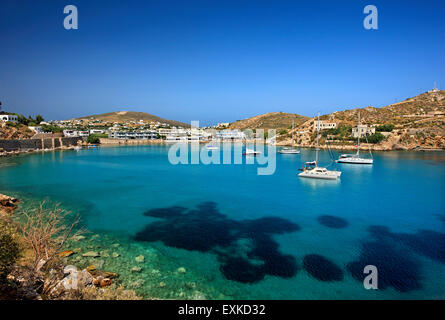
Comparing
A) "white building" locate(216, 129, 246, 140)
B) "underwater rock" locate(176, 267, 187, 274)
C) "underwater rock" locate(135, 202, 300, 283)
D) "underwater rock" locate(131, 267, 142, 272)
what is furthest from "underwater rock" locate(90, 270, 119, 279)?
"white building" locate(216, 129, 246, 140)

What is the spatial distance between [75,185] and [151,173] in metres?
10.0

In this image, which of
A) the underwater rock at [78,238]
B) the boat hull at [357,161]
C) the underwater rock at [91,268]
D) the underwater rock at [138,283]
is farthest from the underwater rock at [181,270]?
the boat hull at [357,161]

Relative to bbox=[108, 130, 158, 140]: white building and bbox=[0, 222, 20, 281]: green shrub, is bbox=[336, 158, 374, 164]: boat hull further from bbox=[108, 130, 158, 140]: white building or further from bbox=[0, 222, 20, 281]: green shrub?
bbox=[108, 130, 158, 140]: white building

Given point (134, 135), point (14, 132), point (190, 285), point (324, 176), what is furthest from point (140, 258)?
point (134, 135)

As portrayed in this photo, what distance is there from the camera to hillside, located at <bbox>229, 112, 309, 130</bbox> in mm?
119950

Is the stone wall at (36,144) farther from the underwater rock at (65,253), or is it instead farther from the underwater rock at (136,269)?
the underwater rock at (136,269)

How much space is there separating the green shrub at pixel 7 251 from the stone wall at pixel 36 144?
200 ft

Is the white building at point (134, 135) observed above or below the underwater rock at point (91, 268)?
above

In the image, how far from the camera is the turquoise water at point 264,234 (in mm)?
9133

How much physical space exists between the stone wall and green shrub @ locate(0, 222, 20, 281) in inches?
2402

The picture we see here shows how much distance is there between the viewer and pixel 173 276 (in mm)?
9617
